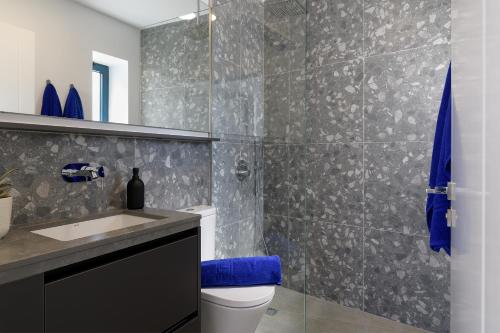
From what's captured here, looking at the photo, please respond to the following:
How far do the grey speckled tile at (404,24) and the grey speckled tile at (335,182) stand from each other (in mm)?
804

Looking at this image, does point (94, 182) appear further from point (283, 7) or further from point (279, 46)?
point (283, 7)

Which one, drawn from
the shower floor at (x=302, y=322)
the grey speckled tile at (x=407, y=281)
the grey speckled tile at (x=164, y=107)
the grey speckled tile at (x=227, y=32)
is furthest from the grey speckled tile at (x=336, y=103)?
the shower floor at (x=302, y=322)

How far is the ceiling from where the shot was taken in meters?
1.58

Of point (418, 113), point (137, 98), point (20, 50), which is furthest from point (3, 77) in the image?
point (418, 113)

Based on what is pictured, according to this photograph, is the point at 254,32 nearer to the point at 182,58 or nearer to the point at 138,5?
the point at 182,58

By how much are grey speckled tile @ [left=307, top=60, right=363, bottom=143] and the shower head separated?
515mm

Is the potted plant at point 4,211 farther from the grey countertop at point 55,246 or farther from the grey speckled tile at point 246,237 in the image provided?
A: the grey speckled tile at point 246,237

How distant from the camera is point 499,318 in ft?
1.47

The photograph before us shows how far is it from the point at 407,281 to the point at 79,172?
232cm

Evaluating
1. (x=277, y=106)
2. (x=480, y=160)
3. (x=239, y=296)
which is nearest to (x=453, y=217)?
(x=480, y=160)

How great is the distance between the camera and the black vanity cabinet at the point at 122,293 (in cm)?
93

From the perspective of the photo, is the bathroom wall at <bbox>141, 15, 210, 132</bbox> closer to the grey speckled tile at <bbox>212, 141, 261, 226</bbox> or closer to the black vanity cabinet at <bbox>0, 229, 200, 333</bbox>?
the grey speckled tile at <bbox>212, 141, 261, 226</bbox>

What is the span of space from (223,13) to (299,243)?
1.82 m

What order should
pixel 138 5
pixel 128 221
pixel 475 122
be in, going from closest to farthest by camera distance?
1. pixel 475 122
2. pixel 128 221
3. pixel 138 5
